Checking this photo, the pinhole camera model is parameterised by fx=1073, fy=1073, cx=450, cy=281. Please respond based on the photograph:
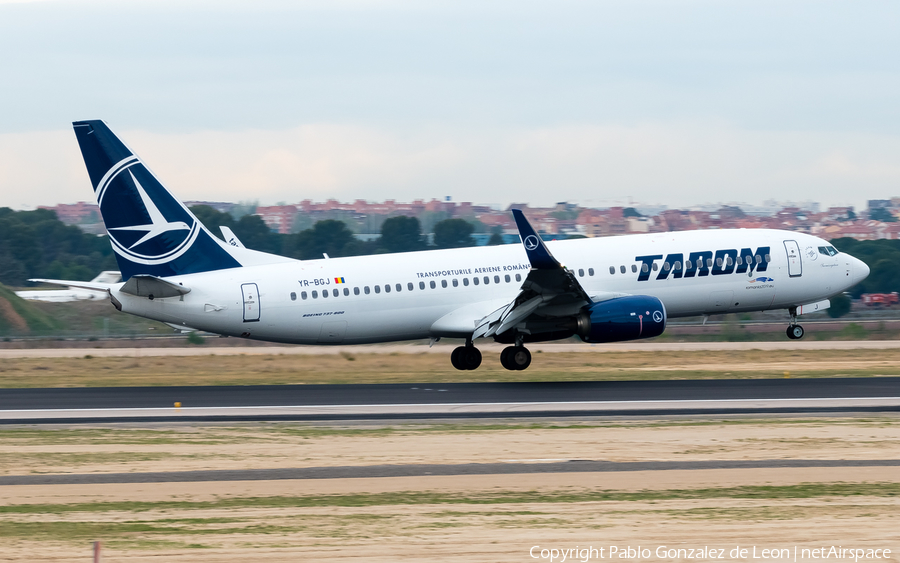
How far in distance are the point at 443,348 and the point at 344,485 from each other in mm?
24708

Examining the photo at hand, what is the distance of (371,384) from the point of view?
33.7m

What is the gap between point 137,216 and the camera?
3331cm

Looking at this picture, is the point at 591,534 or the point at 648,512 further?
the point at 648,512

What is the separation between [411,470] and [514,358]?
17.0 m

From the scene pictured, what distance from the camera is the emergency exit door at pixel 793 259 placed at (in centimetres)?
3831

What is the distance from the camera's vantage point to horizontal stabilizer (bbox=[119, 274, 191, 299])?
32250mm

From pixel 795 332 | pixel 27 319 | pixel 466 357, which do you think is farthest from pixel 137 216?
pixel 27 319

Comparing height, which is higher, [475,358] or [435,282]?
[435,282]

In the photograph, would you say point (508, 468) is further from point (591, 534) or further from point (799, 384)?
point (799, 384)

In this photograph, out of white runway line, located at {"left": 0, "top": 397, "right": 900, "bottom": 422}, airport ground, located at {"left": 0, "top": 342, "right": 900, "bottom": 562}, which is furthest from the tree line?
airport ground, located at {"left": 0, "top": 342, "right": 900, "bottom": 562}

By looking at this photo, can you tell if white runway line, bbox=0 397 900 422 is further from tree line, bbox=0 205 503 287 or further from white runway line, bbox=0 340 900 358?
tree line, bbox=0 205 503 287

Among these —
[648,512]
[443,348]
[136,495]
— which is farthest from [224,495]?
[443,348]

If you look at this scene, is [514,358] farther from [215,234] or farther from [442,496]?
[215,234]

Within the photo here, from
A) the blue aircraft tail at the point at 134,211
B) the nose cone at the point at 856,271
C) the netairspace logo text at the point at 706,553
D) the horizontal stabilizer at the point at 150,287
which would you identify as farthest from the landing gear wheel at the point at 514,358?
the netairspace logo text at the point at 706,553
